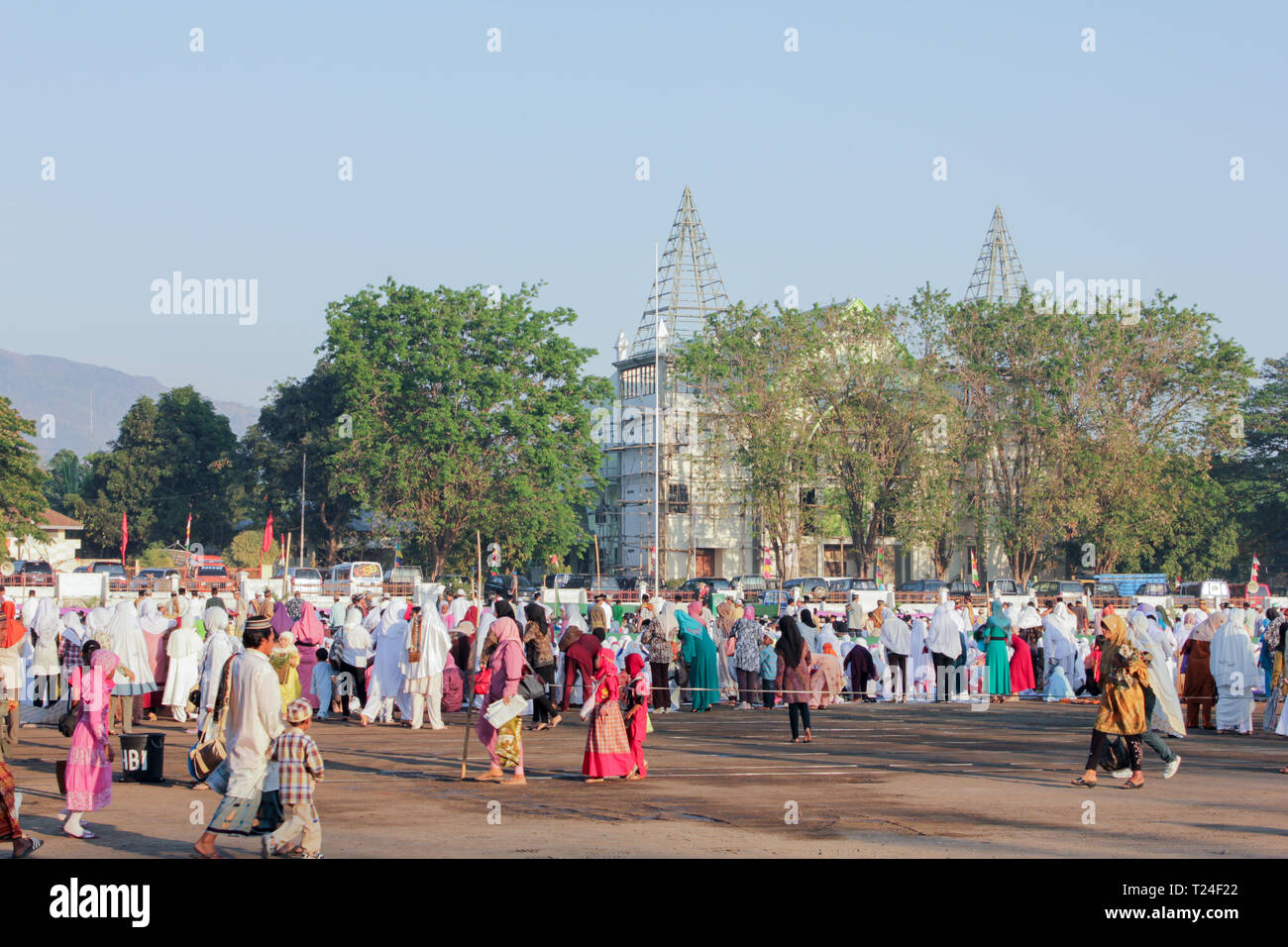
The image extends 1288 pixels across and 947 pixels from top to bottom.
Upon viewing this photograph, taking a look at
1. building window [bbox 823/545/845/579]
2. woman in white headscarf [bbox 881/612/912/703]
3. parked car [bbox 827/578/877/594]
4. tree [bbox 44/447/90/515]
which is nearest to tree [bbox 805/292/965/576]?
parked car [bbox 827/578/877/594]

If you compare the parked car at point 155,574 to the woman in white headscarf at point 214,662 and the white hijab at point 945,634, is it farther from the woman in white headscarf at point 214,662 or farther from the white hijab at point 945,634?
the woman in white headscarf at point 214,662

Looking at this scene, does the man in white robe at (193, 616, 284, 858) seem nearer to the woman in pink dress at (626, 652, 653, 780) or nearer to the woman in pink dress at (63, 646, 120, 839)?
the woman in pink dress at (63, 646, 120, 839)

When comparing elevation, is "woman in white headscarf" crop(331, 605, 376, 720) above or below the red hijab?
below

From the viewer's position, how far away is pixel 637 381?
8206cm

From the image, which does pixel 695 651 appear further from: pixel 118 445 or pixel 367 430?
pixel 118 445

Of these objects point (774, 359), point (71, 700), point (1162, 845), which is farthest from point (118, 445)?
point (1162, 845)

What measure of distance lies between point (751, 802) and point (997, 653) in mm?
13394

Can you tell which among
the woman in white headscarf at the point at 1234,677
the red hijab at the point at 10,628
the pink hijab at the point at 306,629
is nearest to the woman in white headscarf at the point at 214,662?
the red hijab at the point at 10,628

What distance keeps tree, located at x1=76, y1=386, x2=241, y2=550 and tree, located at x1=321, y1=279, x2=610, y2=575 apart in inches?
749

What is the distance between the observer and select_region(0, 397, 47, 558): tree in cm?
5400

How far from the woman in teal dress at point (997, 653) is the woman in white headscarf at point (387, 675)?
34.3ft

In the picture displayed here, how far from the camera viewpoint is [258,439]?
73.7m
